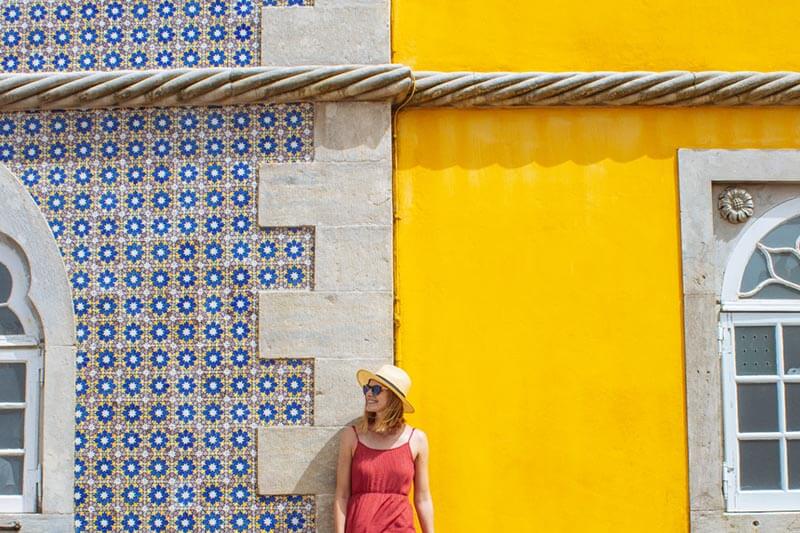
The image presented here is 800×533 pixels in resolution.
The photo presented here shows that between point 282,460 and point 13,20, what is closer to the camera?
point 282,460

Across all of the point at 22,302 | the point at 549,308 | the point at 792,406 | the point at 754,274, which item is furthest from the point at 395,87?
the point at 792,406

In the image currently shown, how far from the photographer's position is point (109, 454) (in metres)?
4.85

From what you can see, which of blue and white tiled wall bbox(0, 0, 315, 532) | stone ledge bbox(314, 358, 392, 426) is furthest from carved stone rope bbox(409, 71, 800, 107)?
stone ledge bbox(314, 358, 392, 426)

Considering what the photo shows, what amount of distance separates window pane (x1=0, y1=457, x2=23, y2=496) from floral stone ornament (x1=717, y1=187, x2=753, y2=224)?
3.47 metres

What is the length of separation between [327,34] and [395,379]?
1.67m

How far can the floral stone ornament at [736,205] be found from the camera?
4.94m

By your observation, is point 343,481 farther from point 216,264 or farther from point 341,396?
point 216,264

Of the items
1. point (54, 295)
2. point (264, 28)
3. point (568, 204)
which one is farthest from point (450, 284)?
point (54, 295)

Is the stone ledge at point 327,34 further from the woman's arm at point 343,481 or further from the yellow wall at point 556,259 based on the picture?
the woman's arm at point 343,481

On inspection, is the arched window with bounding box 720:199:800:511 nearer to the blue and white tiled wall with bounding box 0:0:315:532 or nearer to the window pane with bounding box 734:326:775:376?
the window pane with bounding box 734:326:775:376

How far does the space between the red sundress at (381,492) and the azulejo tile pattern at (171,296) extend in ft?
1.19

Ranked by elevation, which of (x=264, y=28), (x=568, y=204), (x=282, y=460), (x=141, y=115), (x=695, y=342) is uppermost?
(x=264, y=28)

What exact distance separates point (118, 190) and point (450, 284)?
5.26 ft

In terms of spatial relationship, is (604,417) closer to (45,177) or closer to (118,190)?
(118,190)
